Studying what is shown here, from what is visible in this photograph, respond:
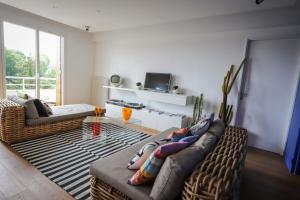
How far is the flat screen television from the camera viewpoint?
4.12 metres

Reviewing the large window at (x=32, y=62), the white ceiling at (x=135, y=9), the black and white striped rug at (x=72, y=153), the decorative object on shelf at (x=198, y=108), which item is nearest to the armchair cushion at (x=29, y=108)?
the black and white striped rug at (x=72, y=153)

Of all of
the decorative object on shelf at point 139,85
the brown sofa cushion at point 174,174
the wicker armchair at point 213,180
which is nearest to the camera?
the wicker armchair at point 213,180

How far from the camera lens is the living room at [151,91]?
1743 mm

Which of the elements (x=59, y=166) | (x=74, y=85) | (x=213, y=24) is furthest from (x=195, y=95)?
(x=74, y=85)

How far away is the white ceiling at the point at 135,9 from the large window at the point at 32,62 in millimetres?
745

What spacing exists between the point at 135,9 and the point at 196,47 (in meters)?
1.52

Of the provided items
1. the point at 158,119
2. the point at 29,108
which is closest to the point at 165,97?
the point at 158,119

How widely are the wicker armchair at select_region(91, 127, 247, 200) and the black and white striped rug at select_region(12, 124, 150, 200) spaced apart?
451 mm

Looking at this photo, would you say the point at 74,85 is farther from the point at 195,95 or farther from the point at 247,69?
the point at 247,69

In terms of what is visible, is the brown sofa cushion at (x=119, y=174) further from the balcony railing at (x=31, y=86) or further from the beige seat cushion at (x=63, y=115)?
the balcony railing at (x=31, y=86)

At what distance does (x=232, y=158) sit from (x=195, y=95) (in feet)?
9.12

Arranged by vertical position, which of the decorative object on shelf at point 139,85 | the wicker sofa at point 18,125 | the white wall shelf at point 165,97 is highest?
the decorative object on shelf at point 139,85

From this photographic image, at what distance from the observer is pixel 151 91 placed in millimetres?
4203

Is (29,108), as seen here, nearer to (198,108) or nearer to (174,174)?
(174,174)
